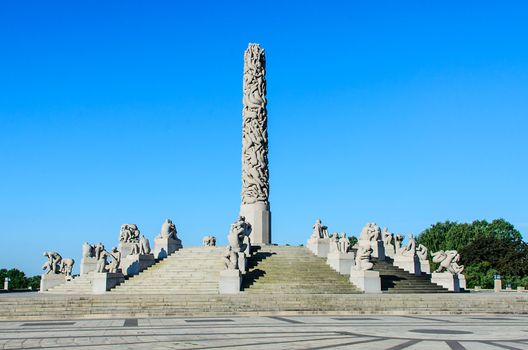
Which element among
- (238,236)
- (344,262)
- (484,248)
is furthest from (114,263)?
(484,248)

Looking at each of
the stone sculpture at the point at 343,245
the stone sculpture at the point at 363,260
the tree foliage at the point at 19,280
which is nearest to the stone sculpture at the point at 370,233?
the stone sculpture at the point at 343,245

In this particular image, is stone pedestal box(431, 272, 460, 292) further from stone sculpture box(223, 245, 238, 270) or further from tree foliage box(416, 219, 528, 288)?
tree foliage box(416, 219, 528, 288)

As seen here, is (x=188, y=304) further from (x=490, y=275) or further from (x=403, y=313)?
(x=490, y=275)

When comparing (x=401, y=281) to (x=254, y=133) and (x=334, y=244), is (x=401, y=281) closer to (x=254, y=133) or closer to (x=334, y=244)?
(x=334, y=244)

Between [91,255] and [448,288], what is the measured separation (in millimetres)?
21387

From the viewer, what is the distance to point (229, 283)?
28.1 m

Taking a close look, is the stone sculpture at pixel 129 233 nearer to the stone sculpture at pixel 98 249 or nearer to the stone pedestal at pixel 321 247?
the stone sculpture at pixel 98 249

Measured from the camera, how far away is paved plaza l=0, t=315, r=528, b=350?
13.4 metres

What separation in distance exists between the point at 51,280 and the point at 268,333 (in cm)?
2606

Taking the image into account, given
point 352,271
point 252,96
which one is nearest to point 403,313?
point 352,271

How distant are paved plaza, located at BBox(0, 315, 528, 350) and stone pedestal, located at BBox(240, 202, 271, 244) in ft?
64.9

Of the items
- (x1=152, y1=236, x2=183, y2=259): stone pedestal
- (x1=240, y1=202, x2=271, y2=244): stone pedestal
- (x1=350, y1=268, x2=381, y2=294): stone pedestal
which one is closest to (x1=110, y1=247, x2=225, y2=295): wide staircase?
(x1=152, y1=236, x2=183, y2=259): stone pedestal

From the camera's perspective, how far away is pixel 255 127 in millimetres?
42156

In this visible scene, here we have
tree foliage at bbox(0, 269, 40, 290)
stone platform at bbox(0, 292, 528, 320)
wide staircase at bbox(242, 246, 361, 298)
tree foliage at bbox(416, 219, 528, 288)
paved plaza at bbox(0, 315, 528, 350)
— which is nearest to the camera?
paved plaza at bbox(0, 315, 528, 350)
